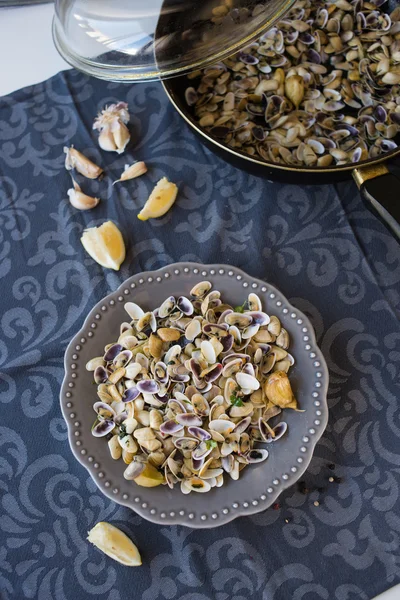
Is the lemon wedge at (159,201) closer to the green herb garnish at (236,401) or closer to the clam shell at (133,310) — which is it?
the clam shell at (133,310)

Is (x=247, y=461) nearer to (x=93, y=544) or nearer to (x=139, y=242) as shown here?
(x=93, y=544)

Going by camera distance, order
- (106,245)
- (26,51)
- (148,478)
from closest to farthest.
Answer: (148,478) → (106,245) → (26,51)

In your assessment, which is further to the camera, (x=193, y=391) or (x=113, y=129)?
(x=113, y=129)

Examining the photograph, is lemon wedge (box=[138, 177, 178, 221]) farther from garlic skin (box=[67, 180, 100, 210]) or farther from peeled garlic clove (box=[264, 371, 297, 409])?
peeled garlic clove (box=[264, 371, 297, 409])

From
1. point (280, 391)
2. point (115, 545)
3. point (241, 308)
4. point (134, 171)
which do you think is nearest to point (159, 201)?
point (134, 171)

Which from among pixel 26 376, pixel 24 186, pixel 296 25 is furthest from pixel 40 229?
pixel 296 25

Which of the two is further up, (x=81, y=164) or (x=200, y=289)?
(x=81, y=164)

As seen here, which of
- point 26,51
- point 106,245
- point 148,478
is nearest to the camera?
point 148,478

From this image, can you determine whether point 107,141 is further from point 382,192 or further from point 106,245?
point 382,192
